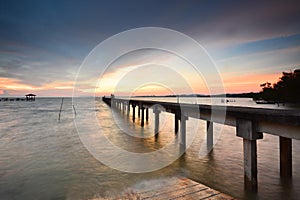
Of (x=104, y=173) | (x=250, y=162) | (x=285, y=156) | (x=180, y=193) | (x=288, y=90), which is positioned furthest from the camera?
(x=288, y=90)

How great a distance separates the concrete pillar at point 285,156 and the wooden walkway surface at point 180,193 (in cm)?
346

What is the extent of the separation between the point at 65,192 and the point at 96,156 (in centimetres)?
428

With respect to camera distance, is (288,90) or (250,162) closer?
(250,162)

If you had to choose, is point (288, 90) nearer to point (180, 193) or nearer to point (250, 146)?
point (250, 146)

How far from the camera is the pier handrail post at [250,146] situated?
505cm

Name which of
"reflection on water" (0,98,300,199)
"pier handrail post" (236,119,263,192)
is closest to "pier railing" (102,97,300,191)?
"pier handrail post" (236,119,263,192)

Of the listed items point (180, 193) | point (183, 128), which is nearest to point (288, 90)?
point (183, 128)

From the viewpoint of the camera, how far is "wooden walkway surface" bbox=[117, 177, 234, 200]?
3.90 metres

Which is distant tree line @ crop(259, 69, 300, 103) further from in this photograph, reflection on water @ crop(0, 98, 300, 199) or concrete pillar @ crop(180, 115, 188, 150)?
concrete pillar @ crop(180, 115, 188, 150)

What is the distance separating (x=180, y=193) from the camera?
4.16m

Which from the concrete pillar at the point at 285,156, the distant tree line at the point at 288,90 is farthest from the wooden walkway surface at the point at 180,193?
the distant tree line at the point at 288,90

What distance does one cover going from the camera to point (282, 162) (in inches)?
264

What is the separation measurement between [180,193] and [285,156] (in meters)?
4.38

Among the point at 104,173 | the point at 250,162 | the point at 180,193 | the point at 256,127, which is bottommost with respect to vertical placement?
the point at 104,173
